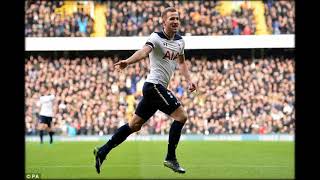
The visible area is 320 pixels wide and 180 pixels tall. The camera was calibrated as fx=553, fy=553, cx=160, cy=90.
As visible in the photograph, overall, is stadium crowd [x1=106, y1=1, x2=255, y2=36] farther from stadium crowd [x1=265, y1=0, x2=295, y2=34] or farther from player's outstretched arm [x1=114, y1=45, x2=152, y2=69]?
player's outstretched arm [x1=114, y1=45, x2=152, y2=69]

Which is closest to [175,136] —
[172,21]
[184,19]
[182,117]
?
[182,117]

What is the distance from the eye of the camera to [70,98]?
23297mm

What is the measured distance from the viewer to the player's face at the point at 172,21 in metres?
7.40

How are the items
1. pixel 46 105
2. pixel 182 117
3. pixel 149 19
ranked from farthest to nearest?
1. pixel 149 19
2. pixel 46 105
3. pixel 182 117

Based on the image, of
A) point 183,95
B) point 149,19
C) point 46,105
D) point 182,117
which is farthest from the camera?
point 149,19

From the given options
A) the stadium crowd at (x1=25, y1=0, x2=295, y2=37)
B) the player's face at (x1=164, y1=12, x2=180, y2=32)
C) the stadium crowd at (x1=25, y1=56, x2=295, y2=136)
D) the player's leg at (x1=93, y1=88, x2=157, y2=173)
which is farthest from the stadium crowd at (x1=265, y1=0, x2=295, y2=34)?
the player's leg at (x1=93, y1=88, x2=157, y2=173)

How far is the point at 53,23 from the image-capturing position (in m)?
25.4

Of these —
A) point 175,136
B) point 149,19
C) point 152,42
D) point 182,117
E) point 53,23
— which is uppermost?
point 149,19

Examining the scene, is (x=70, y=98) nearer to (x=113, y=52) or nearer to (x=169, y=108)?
(x=113, y=52)

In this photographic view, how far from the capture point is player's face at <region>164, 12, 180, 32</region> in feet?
24.3

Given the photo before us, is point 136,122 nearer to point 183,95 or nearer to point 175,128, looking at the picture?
point 175,128

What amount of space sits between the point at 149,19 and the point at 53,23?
441 cm

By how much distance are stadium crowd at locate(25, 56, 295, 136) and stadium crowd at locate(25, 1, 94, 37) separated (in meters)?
1.18
